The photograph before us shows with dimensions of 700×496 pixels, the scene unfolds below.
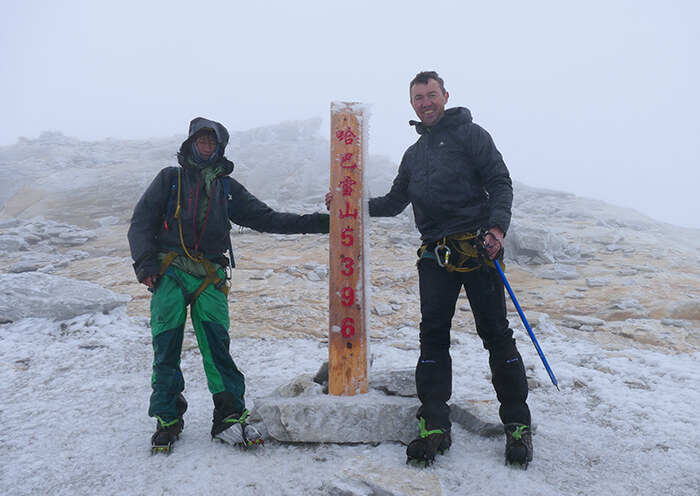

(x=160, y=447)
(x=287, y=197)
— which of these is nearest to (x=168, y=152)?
(x=287, y=197)

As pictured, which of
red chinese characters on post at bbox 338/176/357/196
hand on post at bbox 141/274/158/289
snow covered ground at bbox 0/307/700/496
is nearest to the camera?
snow covered ground at bbox 0/307/700/496

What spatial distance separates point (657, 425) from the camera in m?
3.89

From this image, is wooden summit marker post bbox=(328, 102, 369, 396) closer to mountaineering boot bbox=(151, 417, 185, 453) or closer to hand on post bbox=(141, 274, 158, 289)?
mountaineering boot bbox=(151, 417, 185, 453)

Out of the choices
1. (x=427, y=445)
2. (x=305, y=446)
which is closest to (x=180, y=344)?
(x=305, y=446)

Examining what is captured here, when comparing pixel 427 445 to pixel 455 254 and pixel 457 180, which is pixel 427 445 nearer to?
pixel 455 254

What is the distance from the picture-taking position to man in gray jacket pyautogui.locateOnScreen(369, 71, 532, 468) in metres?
3.39

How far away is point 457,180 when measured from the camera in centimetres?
360

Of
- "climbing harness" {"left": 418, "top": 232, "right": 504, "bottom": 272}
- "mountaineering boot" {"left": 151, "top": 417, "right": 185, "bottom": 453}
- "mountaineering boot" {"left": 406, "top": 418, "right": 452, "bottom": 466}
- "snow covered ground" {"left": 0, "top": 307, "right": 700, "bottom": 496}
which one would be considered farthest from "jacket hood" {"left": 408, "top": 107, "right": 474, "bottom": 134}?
"mountaineering boot" {"left": 151, "top": 417, "right": 185, "bottom": 453}

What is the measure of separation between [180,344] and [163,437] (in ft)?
2.41

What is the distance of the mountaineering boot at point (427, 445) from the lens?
3.24 m

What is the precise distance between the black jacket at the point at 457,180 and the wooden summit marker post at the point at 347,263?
63cm

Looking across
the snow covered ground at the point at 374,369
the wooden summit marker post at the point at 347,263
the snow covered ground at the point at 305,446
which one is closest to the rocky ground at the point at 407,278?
the snow covered ground at the point at 374,369

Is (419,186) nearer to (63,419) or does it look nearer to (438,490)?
(438,490)

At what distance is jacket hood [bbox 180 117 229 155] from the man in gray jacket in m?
1.71
